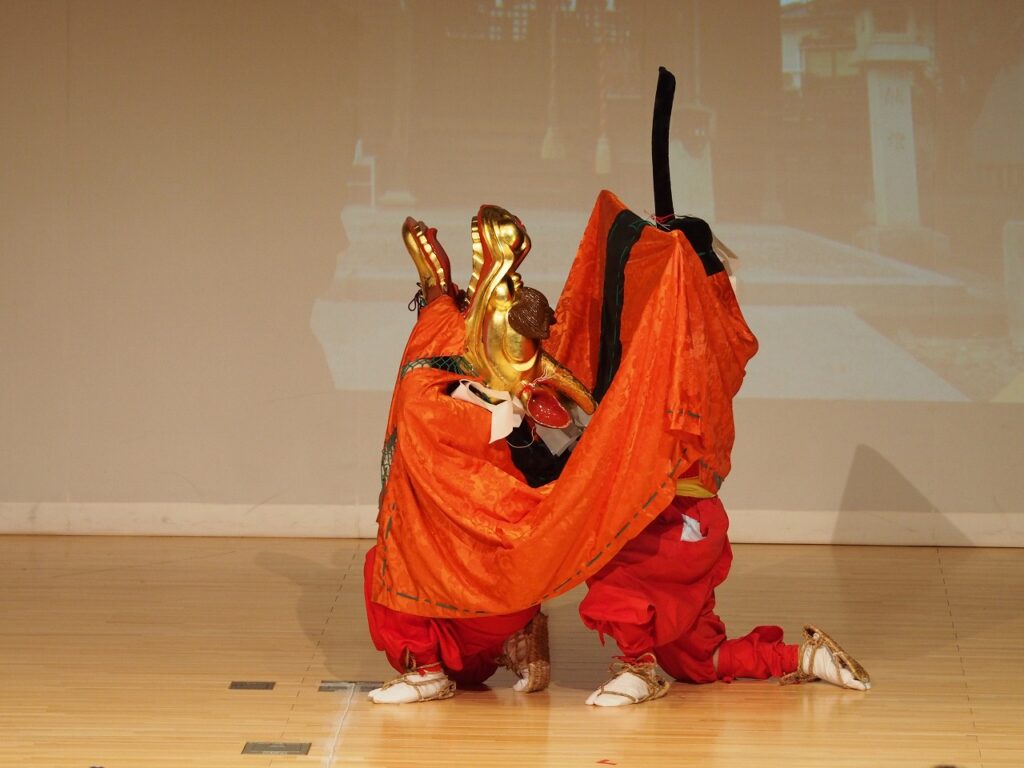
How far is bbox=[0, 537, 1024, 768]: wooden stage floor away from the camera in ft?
11.7

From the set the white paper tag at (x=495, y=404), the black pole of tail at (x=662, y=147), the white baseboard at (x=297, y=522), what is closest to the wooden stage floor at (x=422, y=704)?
the white baseboard at (x=297, y=522)

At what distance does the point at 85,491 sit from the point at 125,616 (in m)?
1.62

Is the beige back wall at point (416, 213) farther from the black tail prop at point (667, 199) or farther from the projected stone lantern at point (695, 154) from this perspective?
the black tail prop at point (667, 199)

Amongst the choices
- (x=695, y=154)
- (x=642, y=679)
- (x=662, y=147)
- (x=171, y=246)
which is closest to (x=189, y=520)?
(x=171, y=246)

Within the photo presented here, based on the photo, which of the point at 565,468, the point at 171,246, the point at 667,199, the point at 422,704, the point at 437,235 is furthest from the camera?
the point at 171,246

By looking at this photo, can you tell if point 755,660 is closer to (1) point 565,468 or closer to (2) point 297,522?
(1) point 565,468

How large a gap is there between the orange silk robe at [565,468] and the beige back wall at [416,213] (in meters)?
2.34

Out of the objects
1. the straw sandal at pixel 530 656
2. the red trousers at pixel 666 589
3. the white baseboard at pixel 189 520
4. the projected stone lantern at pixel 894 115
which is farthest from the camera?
the white baseboard at pixel 189 520

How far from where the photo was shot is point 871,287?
6.26 m

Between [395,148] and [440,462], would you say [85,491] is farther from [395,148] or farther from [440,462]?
[440,462]

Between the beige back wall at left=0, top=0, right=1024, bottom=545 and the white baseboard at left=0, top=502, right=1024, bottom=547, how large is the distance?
16 millimetres

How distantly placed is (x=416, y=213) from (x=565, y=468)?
2.77 metres

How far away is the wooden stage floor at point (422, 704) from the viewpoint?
356 centimetres

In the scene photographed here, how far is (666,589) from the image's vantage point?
3.94 meters
